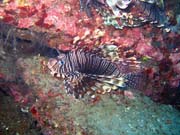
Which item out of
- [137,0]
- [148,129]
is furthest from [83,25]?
[148,129]

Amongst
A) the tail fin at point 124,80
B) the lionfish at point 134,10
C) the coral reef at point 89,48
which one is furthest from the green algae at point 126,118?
the lionfish at point 134,10

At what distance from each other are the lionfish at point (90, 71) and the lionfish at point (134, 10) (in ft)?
2.35

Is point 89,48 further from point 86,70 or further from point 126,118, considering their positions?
point 126,118

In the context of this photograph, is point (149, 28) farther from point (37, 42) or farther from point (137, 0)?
point (37, 42)

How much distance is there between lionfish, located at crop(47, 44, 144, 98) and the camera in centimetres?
435

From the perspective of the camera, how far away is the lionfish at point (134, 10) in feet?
14.1

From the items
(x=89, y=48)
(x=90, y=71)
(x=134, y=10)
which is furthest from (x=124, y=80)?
(x=134, y=10)

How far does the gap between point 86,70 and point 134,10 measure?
1.32m

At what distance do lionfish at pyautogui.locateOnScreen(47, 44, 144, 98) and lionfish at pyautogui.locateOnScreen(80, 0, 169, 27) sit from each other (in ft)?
2.35

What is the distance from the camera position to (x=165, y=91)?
4.98m

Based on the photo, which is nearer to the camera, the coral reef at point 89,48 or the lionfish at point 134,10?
the coral reef at point 89,48

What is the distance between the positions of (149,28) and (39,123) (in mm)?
2479

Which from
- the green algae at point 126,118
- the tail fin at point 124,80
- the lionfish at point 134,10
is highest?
the lionfish at point 134,10

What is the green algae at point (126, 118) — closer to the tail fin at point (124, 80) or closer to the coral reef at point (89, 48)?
the coral reef at point (89, 48)
